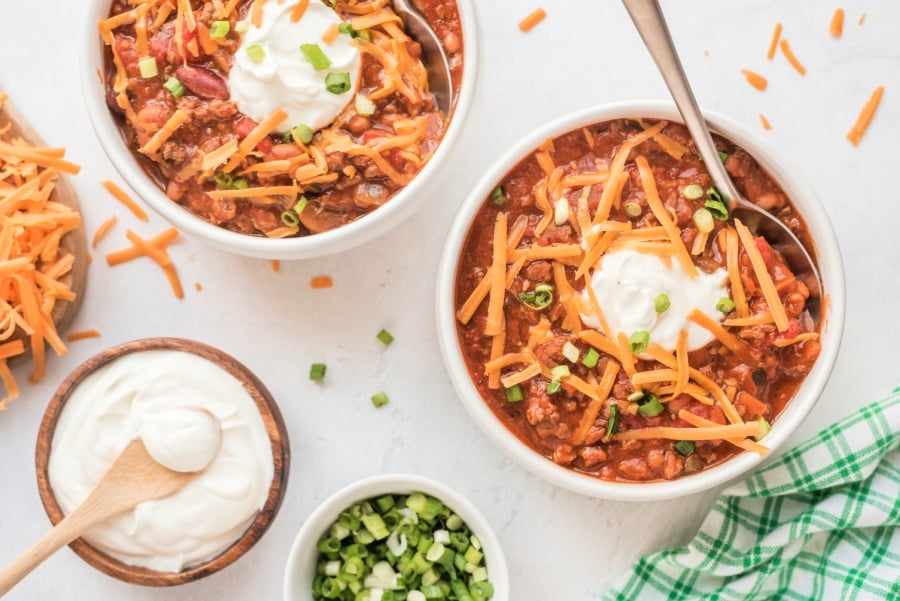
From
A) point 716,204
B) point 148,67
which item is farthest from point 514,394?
point 148,67

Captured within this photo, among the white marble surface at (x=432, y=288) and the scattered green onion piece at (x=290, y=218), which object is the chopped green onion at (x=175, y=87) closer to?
the scattered green onion piece at (x=290, y=218)

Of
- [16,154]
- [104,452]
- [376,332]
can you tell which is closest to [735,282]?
[376,332]

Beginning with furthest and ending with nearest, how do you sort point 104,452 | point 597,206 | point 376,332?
point 376,332
point 104,452
point 597,206

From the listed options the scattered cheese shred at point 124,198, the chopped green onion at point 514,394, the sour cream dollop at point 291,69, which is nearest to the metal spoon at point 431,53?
the sour cream dollop at point 291,69

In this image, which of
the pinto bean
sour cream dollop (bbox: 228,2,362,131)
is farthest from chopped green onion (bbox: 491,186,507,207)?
the pinto bean

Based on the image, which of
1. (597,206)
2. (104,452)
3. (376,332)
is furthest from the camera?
(376,332)

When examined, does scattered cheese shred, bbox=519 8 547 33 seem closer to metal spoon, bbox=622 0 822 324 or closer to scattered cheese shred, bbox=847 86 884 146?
metal spoon, bbox=622 0 822 324

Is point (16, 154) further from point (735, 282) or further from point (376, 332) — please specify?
point (735, 282)

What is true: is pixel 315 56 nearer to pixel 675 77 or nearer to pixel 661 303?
pixel 675 77
